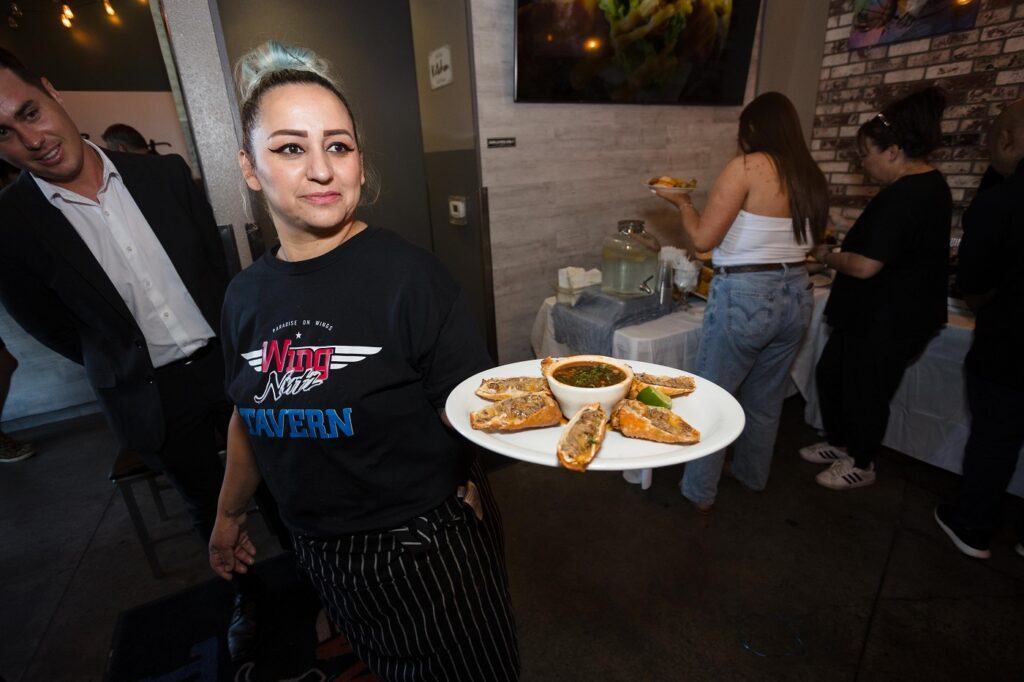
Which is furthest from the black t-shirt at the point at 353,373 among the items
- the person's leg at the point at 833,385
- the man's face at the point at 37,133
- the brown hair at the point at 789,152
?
the person's leg at the point at 833,385

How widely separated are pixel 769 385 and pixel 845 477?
843mm

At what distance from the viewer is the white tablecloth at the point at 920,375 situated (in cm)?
230

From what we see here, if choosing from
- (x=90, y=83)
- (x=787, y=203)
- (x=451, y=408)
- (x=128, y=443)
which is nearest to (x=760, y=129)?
(x=787, y=203)

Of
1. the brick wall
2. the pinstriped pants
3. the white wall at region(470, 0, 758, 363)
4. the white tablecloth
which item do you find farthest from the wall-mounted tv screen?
the pinstriped pants

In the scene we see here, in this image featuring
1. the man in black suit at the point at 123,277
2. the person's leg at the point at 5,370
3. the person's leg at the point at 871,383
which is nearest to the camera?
the man in black suit at the point at 123,277

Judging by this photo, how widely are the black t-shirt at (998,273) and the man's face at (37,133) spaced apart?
10.2 feet

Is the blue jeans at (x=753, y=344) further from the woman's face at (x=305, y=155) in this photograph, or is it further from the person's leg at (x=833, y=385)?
the woman's face at (x=305, y=155)

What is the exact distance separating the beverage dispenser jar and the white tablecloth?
235 millimetres

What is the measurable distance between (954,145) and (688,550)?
3.00 metres

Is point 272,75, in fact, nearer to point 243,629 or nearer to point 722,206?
point 722,206

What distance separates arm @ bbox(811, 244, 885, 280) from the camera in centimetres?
211

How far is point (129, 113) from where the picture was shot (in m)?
5.09

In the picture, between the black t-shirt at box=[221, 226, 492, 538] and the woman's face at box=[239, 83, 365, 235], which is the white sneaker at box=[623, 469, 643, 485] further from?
the woman's face at box=[239, 83, 365, 235]

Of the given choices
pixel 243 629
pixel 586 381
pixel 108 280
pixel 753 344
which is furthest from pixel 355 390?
pixel 753 344
